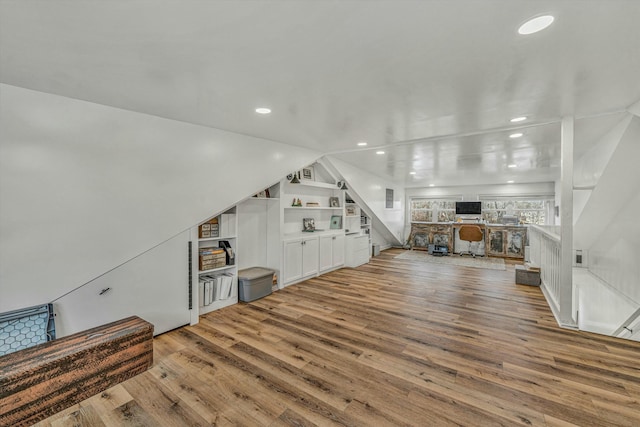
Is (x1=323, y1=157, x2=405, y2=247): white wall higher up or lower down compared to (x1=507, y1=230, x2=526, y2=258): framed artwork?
higher up

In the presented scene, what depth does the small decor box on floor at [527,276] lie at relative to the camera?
458 centimetres

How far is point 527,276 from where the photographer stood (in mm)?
4641

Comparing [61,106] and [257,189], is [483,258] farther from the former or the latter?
[61,106]

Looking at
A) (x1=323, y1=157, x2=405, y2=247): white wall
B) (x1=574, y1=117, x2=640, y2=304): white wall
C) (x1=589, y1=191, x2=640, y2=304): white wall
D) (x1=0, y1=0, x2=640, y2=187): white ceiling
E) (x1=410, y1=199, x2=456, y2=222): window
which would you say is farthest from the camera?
(x1=410, y1=199, x2=456, y2=222): window

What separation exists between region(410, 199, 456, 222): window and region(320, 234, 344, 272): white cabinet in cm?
468

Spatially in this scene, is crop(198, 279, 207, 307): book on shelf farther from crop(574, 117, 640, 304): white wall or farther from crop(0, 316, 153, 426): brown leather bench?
crop(574, 117, 640, 304): white wall

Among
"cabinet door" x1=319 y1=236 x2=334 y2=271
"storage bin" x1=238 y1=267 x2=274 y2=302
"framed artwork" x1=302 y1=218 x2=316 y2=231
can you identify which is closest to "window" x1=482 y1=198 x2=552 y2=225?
"cabinet door" x1=319 y1=236 x2=334 y2=271

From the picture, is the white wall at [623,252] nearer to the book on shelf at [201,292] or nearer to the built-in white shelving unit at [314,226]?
the built-in white shelving unit at [314,226]

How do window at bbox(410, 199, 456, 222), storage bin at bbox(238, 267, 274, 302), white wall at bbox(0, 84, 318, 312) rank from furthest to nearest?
window at bbox(410, 199, 456, 222) < storage bin at bbox(238, 267, 274, 302) < white wall at bbox(0, 84, 318, 312)

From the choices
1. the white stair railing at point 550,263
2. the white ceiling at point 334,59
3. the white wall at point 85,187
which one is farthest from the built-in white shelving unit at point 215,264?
the white stair railing at point 550,263

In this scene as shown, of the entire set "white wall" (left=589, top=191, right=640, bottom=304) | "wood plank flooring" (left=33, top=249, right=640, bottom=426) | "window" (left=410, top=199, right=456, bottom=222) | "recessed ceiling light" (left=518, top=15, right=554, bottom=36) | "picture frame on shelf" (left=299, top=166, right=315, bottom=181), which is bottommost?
"wood plank flooring" (left=33, top=249, right=640, bottom=426)

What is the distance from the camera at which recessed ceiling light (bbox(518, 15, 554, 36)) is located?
1.35 metres

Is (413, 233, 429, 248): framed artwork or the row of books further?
(413, 233, 429, 248): framed artwork

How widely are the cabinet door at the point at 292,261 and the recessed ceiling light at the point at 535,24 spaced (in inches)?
Answer: 146
